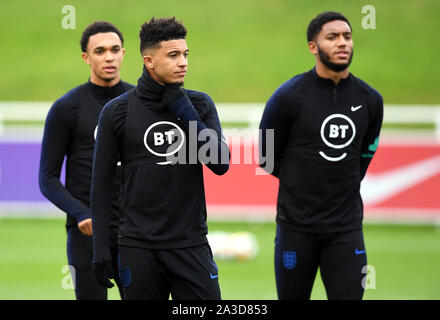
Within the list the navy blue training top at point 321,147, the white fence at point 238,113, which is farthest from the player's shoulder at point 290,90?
the white fence at point 238,113

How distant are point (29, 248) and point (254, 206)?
340 cm

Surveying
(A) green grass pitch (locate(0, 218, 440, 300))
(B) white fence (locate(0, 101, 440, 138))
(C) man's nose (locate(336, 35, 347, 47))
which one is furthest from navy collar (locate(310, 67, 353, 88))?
(B) white fence (locate(0, 101, 440, 138))

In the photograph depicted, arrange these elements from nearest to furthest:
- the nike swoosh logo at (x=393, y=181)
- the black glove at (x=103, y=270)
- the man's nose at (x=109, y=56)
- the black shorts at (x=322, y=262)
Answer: the black glove at (x=103, y=270) → the black shorts at (x=322, y=262) → the man's nose at (x=109, y=56) → the nike swoosh logo at (x=393, y=181)

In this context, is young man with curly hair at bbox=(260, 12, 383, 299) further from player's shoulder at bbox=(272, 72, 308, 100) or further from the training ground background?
the training ground background

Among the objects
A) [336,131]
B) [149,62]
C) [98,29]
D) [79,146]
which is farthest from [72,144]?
[336,131]

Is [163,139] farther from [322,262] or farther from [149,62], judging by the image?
[322,262]

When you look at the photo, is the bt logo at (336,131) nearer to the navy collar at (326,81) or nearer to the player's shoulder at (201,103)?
the navy collar at (326,81)

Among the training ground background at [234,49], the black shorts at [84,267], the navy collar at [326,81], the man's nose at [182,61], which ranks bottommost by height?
the black shorts at [84,267]

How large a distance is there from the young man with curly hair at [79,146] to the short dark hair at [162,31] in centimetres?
131

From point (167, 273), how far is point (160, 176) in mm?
602

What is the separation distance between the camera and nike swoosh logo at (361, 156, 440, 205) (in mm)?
12952

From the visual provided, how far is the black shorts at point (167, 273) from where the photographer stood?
5219 millimetres

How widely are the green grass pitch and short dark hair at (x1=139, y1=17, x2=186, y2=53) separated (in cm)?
354

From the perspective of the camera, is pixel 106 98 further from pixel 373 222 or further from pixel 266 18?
pixel 266 18
